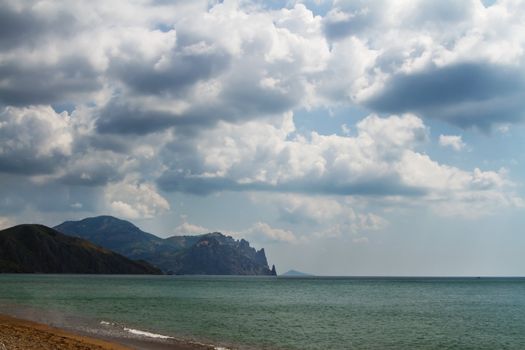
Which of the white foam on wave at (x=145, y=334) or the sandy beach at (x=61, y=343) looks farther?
the white foam on wave at (x=145, y=334)

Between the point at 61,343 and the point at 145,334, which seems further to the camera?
the point at 145,334

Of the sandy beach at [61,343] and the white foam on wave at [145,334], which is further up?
the sandy beach at [61,343]

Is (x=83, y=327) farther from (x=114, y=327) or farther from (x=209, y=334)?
(x=209, y=334)

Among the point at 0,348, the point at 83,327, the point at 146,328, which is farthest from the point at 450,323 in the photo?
the point at 0,348

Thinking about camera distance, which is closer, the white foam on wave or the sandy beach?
the sandy beach

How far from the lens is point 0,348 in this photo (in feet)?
112

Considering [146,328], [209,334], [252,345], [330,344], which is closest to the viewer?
[252,345]

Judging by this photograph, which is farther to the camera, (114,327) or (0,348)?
(114,327)

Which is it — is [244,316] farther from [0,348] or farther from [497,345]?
[0,348]

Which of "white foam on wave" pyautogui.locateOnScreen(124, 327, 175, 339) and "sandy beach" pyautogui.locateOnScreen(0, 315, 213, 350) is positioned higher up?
"sandy beach" pyautogui.locateOnScreen(0, 315, 213, 350)

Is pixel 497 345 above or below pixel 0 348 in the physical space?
below

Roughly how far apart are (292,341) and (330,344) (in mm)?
4309

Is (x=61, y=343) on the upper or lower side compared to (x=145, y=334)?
upper

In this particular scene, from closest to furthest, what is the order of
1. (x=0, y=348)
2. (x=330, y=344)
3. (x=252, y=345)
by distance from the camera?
1. (x=0, y=348)
2. (x=252, y=345)
3. (x=330, y=344)
